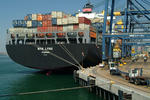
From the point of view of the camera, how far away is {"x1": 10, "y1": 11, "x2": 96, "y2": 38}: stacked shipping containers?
38875mm

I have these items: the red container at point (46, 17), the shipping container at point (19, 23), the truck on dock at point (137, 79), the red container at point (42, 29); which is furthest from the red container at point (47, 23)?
the truck on dock at point (137, 79)

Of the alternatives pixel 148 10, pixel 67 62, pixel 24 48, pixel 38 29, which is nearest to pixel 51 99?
pixel 67 62

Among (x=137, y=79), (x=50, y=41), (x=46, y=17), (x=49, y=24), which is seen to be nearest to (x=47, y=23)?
(x=49, y=24)

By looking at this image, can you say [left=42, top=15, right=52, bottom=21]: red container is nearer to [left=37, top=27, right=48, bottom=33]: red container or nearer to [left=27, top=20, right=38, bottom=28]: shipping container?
[left=27, top=20, right=38, bottom=28]: shipping container

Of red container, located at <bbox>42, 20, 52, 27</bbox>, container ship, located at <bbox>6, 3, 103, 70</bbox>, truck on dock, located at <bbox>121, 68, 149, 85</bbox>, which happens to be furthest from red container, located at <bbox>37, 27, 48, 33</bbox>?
truck on dock, located at <bbox>121, 68, 149, 85</bbox>

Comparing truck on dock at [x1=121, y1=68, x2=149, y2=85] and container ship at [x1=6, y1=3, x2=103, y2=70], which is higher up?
container ship at [x1=6, y1=3, x2=103, y2=70]

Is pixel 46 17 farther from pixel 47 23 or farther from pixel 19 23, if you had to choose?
pixel 19 23

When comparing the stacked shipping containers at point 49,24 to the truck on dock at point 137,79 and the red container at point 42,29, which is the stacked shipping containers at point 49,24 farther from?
the truck on dock at point 137,79

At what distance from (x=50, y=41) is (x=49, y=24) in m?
3.63

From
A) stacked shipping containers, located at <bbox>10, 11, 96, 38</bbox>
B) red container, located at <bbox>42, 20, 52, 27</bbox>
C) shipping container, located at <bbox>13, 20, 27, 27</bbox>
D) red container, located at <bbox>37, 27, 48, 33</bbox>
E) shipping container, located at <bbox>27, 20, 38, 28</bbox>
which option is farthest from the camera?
shipping container, located at <bbox>13, 20, 27, 27</bbox>

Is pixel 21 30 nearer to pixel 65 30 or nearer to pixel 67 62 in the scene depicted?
pixel 65 30

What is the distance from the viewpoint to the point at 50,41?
39.8 m

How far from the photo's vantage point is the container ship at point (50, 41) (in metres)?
36.8

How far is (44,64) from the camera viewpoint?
3803 centimetres
